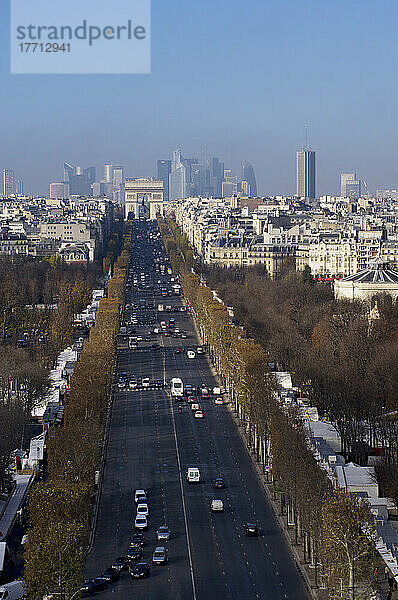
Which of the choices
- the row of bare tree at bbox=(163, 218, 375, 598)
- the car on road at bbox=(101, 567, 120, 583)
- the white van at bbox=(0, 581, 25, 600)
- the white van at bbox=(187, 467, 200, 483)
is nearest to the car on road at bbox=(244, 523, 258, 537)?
the row of bare tree at bbox=(163, 218, 375, 598)

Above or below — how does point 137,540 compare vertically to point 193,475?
below

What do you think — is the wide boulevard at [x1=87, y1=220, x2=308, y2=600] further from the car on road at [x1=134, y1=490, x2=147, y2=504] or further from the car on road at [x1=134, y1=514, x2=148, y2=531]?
the car on road at [x1=134, y1=490, x2=147, y2=504]

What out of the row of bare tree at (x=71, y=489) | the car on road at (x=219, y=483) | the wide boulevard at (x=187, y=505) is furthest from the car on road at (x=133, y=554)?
the car on road at (x=219, y=483)

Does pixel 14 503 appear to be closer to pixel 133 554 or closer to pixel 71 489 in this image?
pixel 71 489

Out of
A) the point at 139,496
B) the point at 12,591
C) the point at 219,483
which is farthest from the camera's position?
the point at 219,483

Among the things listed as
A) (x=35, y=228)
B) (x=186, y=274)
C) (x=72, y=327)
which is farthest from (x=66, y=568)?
(x=35, y=228)

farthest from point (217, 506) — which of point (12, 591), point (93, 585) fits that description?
point (12, 591)
